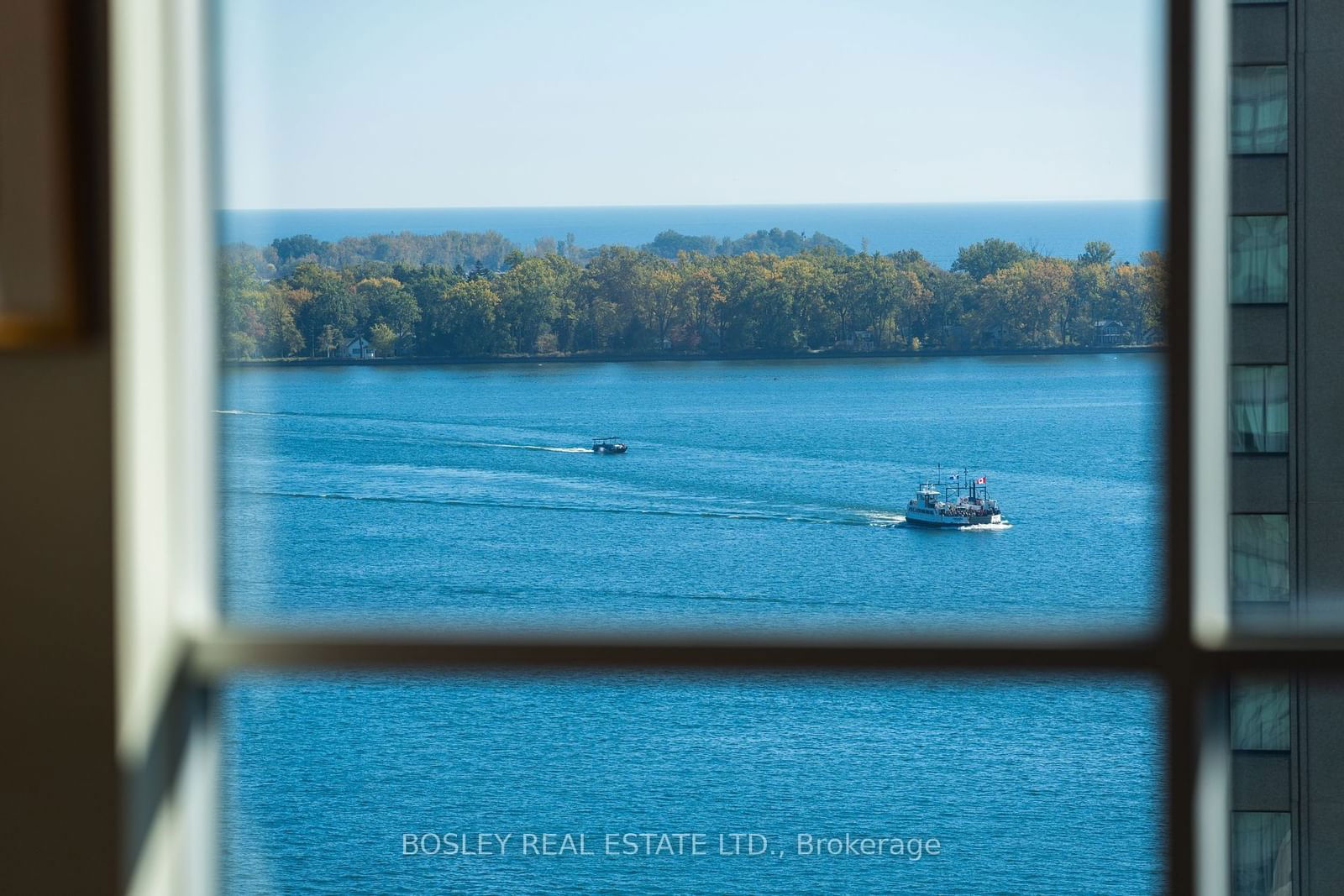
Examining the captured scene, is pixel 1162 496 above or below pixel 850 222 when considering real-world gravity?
below

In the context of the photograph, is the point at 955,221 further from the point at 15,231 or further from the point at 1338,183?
the point at 15,231

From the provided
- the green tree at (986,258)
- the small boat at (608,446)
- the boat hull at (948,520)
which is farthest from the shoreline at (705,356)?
the boat hull at (948,520)

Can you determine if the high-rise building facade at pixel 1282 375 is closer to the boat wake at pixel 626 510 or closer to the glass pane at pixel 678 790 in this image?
the glass pane at pixel 678 790

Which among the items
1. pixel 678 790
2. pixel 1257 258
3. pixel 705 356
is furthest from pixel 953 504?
pixel 1257 258

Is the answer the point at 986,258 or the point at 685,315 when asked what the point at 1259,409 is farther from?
the point at 685,315

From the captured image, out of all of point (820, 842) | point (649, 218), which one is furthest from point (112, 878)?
point (820, 842)
